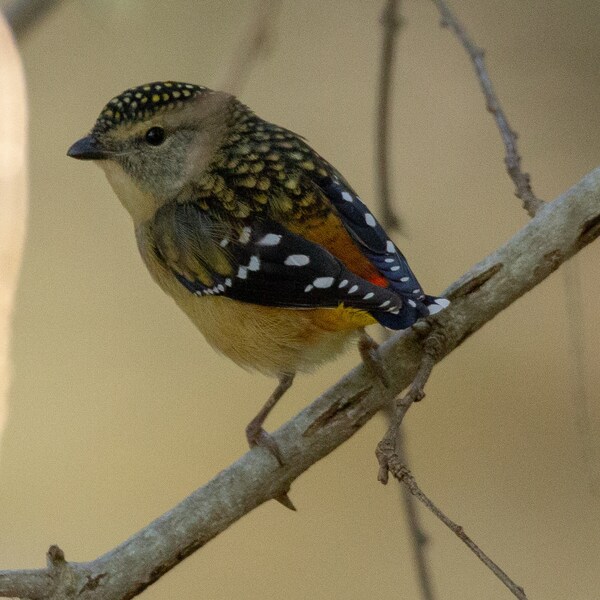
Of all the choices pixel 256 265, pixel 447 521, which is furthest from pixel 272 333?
pixel 447 521

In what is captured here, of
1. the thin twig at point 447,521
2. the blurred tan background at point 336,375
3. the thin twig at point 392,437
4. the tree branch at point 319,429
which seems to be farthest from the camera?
the blurred tan background at point 336,375

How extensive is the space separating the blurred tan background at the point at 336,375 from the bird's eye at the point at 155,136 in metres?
1.07

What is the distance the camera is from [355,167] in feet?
11.1

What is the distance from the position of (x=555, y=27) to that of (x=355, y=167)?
2.61 feet

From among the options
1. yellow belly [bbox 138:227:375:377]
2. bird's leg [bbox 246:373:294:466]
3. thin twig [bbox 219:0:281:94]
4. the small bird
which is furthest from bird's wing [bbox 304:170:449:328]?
thin twig [bbox 219:0:281:94]

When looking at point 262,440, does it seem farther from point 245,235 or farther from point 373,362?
point 245,235

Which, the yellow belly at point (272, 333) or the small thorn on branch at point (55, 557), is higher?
the yellow belly at point (272, 333)

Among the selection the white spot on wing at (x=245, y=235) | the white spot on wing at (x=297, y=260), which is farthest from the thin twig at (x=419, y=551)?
the white spot on wing at (x=245, y=235)

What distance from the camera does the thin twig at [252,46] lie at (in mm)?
1341

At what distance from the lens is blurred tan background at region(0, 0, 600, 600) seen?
3314mm

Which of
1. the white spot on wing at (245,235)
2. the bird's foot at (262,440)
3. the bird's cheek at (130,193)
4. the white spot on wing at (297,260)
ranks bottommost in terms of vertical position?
the bird's foot at (262,440)

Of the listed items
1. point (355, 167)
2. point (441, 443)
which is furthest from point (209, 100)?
point (441, 443)

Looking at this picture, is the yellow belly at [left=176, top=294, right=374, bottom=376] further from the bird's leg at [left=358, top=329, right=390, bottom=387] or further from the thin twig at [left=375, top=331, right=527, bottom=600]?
the thin twig at [left=375, top=331, right=527, bottom=600]

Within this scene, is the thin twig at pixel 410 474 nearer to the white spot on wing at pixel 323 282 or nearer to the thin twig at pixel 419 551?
the thin twig at pixel 419 551
